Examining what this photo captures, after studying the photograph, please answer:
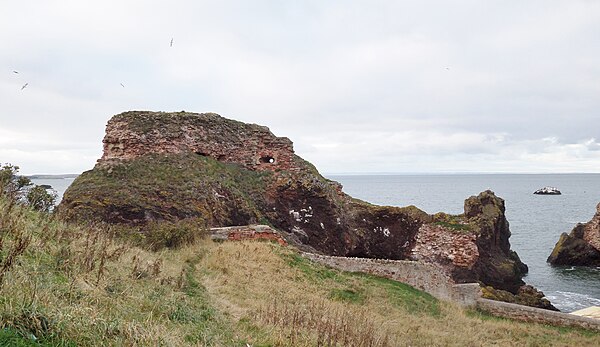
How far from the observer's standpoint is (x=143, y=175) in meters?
20.2

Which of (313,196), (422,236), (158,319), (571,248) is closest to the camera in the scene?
(158,319)

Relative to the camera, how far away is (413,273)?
54.2 ft

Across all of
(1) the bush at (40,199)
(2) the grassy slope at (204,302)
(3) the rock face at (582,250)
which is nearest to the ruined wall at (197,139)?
(2) the grassy slope at (204,302)

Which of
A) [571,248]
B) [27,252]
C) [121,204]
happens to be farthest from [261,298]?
[571,248]

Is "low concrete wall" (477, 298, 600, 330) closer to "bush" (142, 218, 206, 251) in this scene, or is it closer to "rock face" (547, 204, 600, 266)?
"bush" (142, 218, 206, 251)

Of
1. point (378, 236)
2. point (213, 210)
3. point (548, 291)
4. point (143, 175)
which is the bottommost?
point (548, 291)

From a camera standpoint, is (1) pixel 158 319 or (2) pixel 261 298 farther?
(2) pixel 261 298

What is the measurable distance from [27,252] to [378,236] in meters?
22.6

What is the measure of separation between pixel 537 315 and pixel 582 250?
30.3m

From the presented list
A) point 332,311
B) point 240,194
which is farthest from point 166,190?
point 332,311

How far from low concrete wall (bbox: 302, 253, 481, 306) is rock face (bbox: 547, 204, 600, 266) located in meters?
29.1

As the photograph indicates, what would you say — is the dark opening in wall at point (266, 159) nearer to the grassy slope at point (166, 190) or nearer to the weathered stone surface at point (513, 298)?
the grassy slope at point (166, 190)

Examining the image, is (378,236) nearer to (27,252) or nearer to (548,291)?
(548,291)

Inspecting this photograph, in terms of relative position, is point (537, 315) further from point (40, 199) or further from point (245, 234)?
point (40, 199)
